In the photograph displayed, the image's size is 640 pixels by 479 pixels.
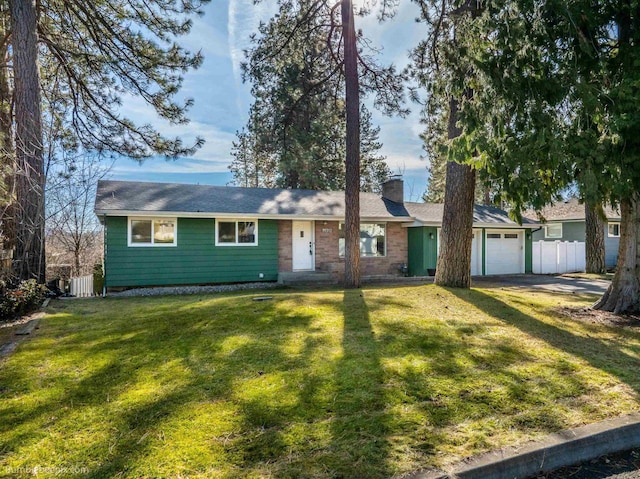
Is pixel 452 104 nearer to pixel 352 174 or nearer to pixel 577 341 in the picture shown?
pixel 352 174

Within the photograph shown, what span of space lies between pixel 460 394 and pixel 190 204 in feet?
36.7

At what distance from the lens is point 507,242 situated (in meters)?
16.9

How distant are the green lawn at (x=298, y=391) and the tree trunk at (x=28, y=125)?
12.8 feet

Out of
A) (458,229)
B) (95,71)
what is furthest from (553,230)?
(95,71)

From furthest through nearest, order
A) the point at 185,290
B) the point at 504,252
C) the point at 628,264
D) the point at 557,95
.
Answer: the point at 504,252 < the point at 185,290 < the point at 628,264 < the point at 557,95

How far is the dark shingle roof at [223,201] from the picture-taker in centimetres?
1183

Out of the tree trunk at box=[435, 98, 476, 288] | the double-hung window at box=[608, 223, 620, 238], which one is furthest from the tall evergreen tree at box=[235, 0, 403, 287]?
the double-hung window at box=[608, 223, 620, 238]

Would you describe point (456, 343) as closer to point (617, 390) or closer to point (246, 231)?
point (617, 390)

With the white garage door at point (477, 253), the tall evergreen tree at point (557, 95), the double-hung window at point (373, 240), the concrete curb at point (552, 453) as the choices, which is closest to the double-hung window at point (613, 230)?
the white garage door at point (477, 253)

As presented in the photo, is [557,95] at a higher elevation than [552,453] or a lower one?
higher

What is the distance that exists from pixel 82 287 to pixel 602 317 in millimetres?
13091

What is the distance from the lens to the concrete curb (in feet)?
7.46

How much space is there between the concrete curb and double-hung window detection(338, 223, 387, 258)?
11790mm

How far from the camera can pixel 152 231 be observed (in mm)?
11766
